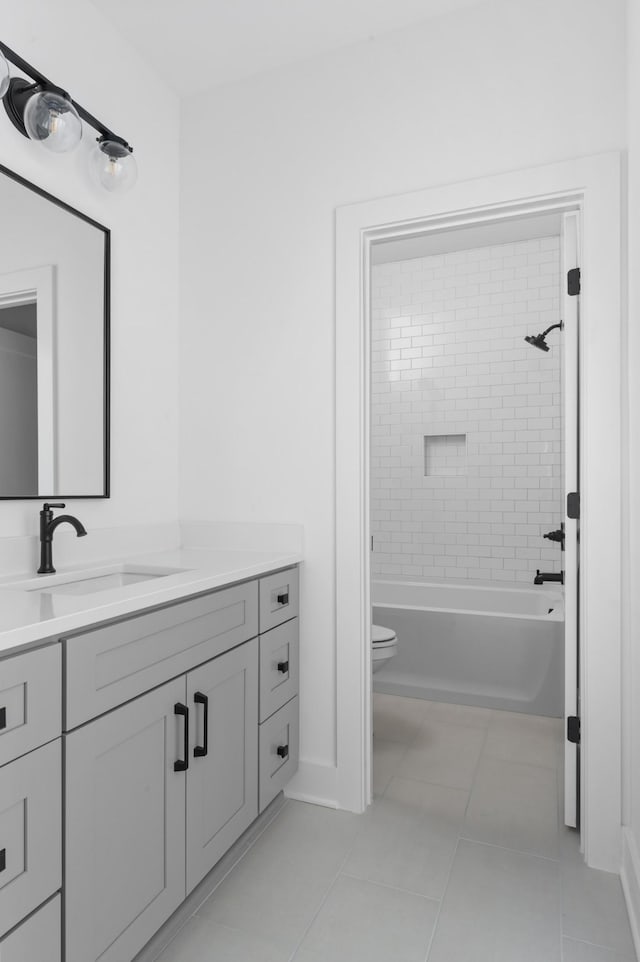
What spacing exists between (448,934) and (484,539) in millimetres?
2575

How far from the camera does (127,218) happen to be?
2.12 m

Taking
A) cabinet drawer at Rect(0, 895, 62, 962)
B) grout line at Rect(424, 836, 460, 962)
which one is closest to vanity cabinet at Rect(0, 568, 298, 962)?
cabinet drawer at Rect(0, 895, 62, 962)

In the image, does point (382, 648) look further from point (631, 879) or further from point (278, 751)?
point (631, 879)

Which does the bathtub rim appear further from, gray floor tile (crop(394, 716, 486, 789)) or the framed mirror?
the framed mirror

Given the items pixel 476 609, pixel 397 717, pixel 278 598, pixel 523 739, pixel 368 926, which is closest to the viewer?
pixel 368 926

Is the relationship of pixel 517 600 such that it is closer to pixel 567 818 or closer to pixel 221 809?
pixel 567 818

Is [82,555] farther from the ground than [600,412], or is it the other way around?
[600,412]

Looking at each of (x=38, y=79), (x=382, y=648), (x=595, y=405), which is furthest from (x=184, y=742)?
(x=38, y=79)

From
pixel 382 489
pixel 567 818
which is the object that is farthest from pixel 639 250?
pixel 382 489

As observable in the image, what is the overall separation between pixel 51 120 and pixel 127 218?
500 millimetres

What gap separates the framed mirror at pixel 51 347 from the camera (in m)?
1.64

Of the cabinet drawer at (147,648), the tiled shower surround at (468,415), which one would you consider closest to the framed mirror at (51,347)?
the cabinet drawer at (147,648)

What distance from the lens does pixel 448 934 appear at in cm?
149

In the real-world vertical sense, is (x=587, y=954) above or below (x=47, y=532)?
below
